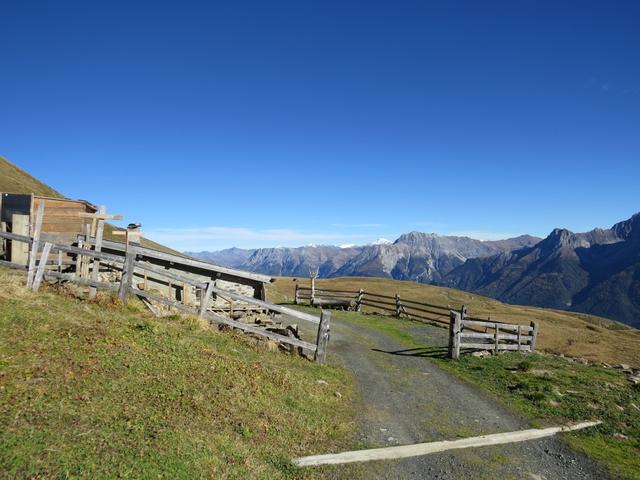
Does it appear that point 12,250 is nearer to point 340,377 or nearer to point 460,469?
point 340,377

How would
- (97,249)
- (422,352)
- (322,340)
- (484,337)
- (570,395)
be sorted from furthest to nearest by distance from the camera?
(422,352), (484,337), (97,249), (322,340), (570,395)

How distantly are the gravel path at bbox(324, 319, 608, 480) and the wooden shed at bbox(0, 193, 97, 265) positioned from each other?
58.3 feet

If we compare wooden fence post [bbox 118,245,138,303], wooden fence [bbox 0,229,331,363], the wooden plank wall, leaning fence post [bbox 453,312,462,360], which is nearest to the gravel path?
leaning fence post [bbox 453,312,462,360]

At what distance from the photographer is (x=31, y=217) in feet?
85.4

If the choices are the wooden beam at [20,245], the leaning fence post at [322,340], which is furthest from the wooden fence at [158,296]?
the wooden beam at [20,245]

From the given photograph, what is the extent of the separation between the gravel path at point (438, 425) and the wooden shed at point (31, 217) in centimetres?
1778

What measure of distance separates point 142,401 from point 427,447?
20.0 ft

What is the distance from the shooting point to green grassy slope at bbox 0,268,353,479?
6434mm

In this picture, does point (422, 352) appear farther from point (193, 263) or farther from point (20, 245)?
point (20, 245)

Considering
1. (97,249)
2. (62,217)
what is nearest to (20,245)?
(97,249)

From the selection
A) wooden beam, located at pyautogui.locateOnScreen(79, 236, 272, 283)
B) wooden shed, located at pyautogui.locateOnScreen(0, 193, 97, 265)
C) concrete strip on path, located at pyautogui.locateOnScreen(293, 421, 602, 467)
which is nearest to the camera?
concrete strip on path, located at pyautogui.locateOnScreen(293, 421, 602, 467)

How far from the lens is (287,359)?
14.6 m

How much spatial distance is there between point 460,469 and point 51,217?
30.2 meters

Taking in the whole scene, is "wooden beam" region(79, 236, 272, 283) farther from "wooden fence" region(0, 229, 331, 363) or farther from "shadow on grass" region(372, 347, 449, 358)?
"shadow on grass" region(372, 347, 449, 358)
